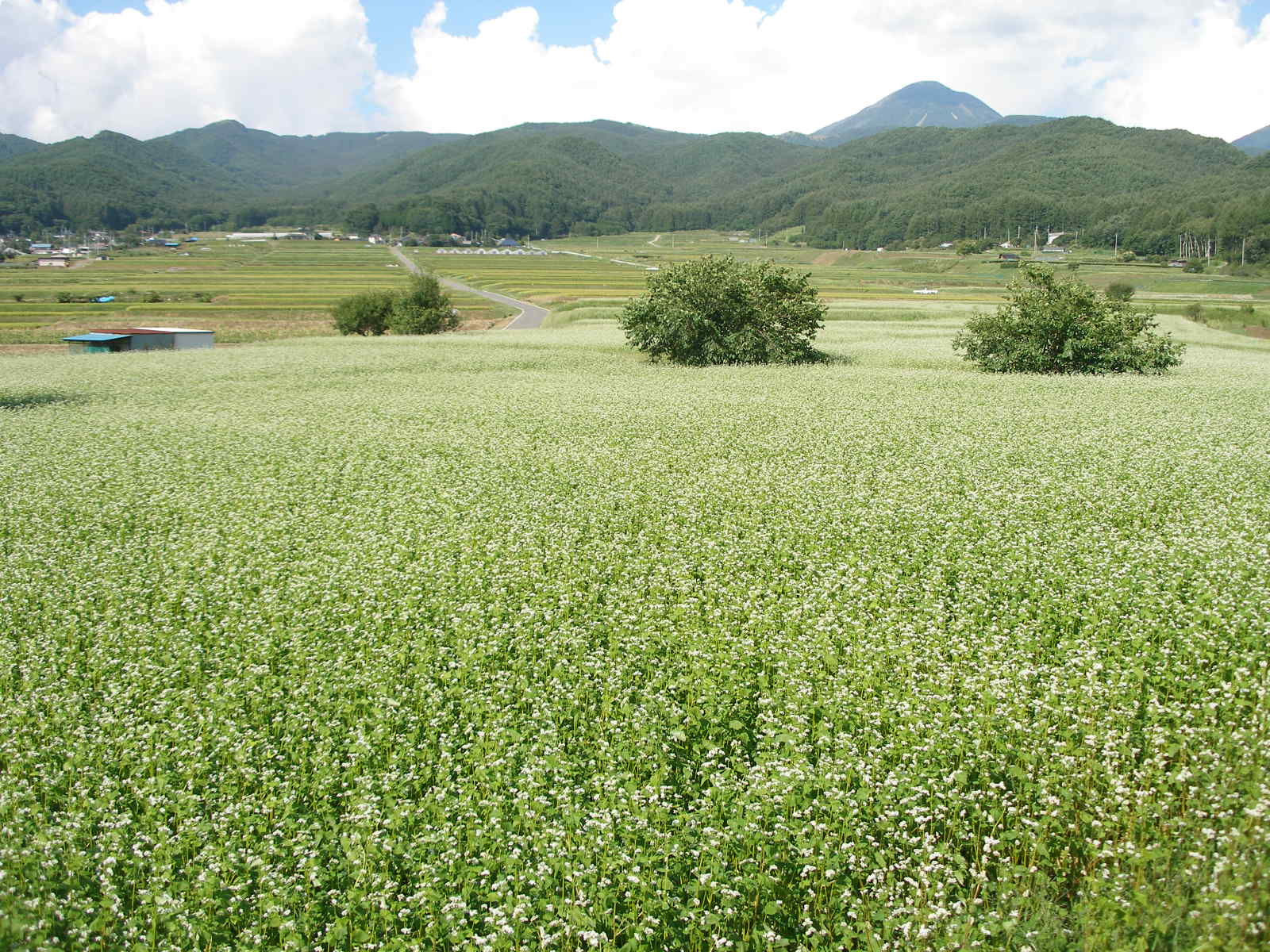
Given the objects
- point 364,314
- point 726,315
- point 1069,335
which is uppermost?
point 364,314

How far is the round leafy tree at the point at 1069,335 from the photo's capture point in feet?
125

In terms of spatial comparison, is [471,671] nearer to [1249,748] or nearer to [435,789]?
[435,789]

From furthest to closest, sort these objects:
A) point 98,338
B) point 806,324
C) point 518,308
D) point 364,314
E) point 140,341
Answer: point 518,308
point 364,314
point 140,341
point 98,338
point 806,324

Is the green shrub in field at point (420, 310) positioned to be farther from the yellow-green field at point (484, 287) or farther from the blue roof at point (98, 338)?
the blue roof at point (98, 338)

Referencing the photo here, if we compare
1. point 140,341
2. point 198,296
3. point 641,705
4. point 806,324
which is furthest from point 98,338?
point 641,705

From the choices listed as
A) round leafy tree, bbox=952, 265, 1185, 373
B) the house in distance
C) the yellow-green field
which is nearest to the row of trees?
round leafy tree, bbox=952, 265, 1185, 373

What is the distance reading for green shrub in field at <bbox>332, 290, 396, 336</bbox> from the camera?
72.9 meters

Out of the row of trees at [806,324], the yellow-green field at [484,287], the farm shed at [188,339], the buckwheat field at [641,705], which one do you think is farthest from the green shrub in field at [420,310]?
the buckwheat field at [641,705]

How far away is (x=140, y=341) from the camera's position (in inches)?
2291

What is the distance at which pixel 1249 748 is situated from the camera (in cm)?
760

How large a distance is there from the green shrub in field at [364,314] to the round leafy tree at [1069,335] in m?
53.1

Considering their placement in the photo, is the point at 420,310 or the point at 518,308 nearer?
the point at 420,310

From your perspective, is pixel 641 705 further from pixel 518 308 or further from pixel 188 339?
pixel 518 308

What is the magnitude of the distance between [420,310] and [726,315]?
37454 millimetres
